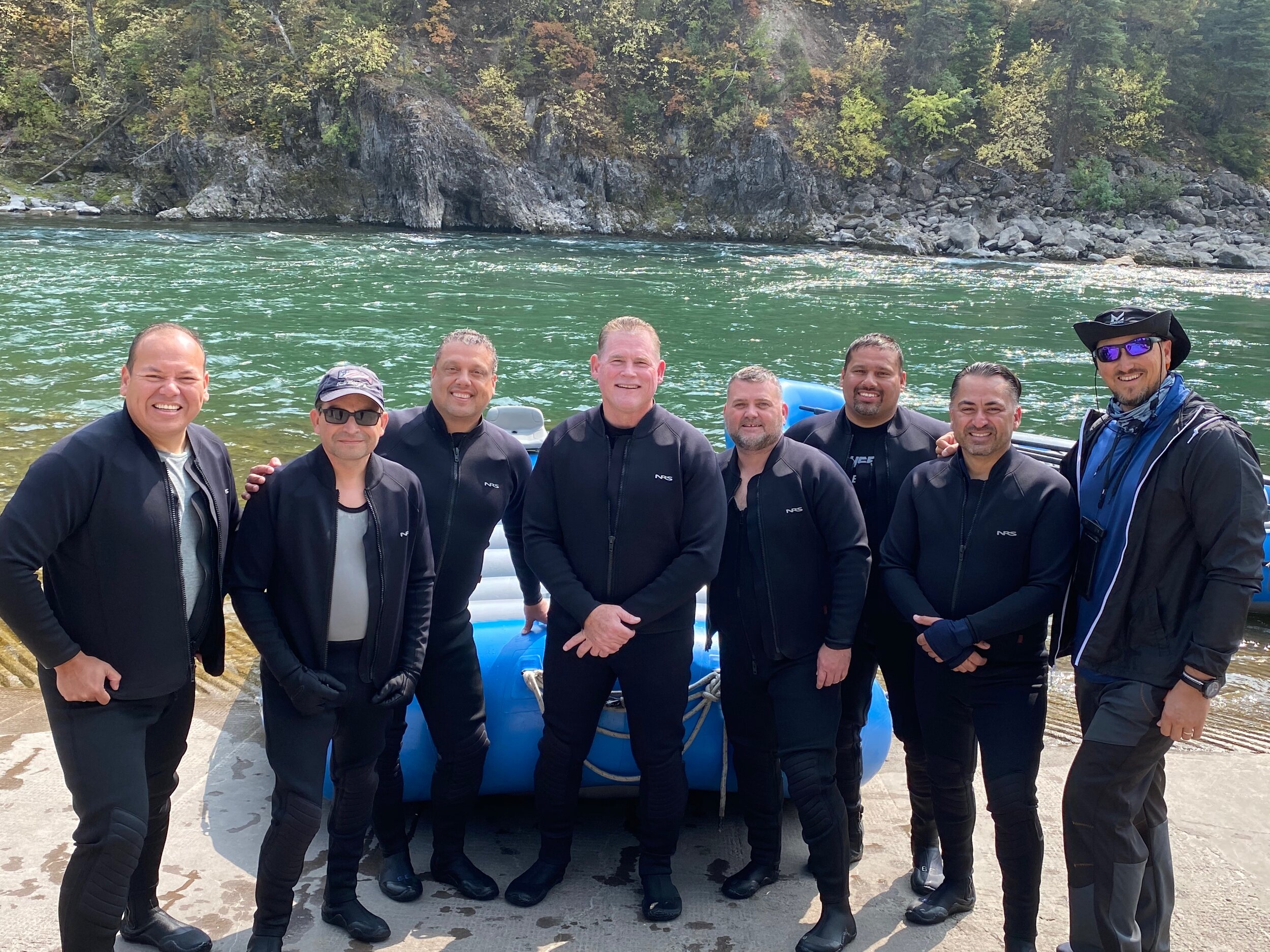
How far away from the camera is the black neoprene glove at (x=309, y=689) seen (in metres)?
2.50

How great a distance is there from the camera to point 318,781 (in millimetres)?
2580

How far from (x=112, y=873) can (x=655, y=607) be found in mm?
1493

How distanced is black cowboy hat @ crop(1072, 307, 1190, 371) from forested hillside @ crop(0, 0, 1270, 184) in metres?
31.2

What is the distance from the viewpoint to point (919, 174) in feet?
107

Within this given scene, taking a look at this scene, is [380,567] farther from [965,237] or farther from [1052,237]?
[1052,237]

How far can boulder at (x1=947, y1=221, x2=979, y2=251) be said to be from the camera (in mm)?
27766

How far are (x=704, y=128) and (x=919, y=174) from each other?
296 inches

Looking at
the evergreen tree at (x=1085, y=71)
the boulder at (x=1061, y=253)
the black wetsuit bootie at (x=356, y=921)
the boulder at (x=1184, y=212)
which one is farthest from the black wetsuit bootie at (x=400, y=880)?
the evergreen tree at (x=1085, y=71)

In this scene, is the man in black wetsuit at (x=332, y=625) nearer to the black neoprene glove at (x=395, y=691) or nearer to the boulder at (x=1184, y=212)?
the black neoprene glove at (x=395, y=691)

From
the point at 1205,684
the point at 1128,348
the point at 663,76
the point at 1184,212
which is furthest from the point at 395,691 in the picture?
the point at 663,76

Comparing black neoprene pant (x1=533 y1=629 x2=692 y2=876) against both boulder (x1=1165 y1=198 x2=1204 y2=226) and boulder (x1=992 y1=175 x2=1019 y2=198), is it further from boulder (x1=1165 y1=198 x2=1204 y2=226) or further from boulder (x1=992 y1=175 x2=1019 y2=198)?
boulder (x1=1165 y1=198 x2=1204 y2=226)

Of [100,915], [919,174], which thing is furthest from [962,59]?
[100,915]

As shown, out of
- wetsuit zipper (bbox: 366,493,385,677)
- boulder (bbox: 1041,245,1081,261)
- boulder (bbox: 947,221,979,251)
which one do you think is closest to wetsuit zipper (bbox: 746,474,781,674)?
wetsuit zipper (bbox: 366,493,385,677)

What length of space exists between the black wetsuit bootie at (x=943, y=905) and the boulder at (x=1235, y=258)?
28208 mm
